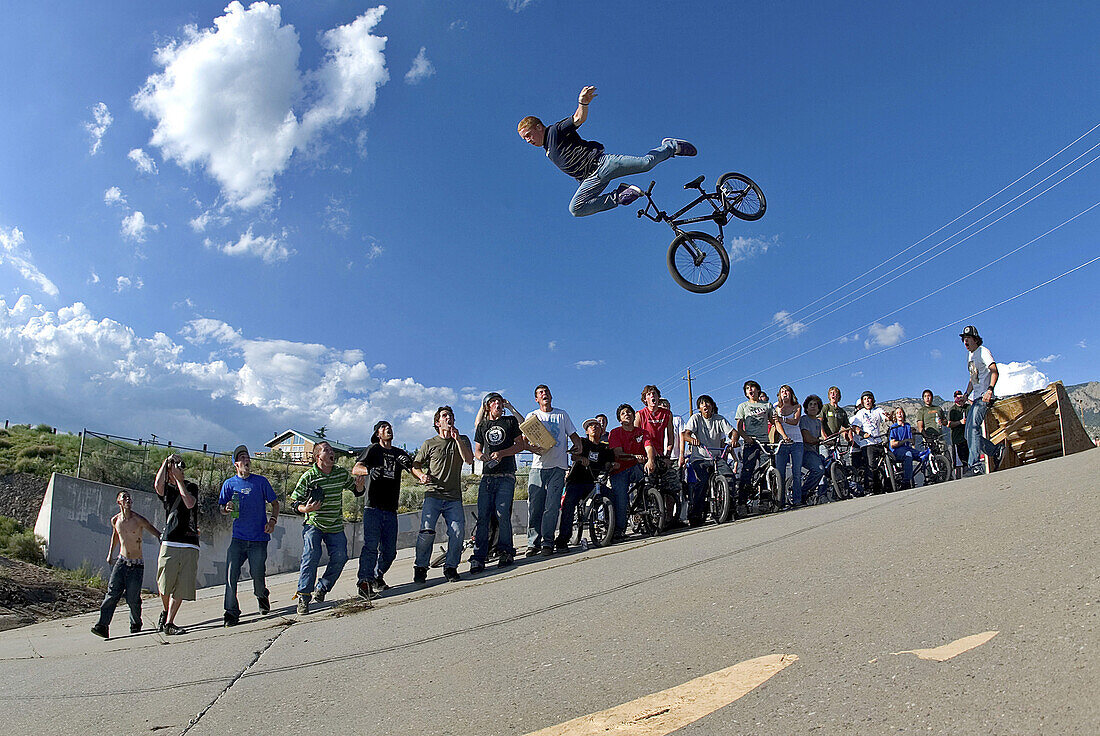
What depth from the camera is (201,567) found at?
730 inches

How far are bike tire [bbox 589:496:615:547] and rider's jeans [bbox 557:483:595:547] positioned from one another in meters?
0.24

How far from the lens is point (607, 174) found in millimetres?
7988

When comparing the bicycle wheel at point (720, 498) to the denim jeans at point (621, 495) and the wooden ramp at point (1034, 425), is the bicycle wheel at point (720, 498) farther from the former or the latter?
the wooden ramp at point (1034, 425)

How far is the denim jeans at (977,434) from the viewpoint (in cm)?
923

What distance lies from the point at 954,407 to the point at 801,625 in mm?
10338

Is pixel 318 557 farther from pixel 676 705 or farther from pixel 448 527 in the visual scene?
pixel 676 705

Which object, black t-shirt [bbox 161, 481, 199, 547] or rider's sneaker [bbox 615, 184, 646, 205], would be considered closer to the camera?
black t-shirt [bbox 161, 481, 199, 547]

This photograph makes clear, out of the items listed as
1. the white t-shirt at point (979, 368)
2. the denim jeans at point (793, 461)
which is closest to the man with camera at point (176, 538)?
the denim jeans at point (793, 461)

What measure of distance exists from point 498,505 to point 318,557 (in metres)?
2.01

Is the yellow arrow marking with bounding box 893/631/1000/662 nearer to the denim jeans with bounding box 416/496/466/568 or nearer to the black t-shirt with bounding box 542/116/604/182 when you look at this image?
the denim jeans with bounding box 416/496/466/568

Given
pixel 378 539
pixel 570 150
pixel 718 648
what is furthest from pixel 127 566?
pixel 718 648

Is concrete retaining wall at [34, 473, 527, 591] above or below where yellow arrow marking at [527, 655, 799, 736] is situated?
above

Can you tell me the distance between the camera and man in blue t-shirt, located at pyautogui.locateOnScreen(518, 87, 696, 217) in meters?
7.77

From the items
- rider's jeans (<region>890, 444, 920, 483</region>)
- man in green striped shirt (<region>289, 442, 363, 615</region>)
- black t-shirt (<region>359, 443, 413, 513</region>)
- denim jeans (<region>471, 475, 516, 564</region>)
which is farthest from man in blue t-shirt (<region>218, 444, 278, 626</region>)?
rider's jeans (<region>890, 444, 920, 483</region>)
